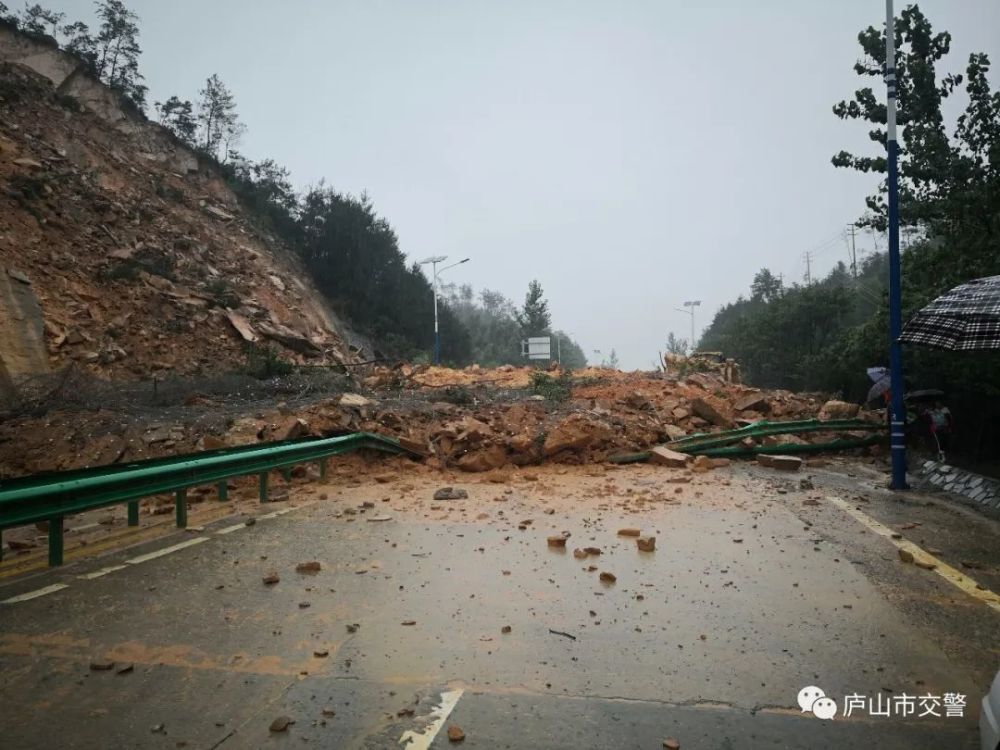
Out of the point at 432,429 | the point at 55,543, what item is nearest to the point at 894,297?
the point at 432,429

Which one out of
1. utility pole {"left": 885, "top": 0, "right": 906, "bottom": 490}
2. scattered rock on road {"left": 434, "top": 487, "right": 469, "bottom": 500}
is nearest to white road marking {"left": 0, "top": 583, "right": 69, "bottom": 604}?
scattered rock on road {"left": 434, "top": 487, "right": 469, "bottom": 500}

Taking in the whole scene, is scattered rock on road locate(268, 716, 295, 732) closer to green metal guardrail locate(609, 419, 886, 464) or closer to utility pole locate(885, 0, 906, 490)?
green metal guardrail locate(609, 419, 886, 464)

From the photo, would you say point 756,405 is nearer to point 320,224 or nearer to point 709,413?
point 709,413

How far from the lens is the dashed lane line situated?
4273mm

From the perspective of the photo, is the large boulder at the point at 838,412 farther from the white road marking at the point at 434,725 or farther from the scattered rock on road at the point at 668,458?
the white road marking at the point at 434,725

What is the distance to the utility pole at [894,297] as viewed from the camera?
28.2 ft

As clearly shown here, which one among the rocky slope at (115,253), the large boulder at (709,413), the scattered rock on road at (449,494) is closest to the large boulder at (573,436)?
the scattered rock on road at (449,494)

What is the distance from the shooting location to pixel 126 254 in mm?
21797

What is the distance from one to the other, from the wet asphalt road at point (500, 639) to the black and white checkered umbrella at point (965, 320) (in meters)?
2.30

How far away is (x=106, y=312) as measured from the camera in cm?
1945

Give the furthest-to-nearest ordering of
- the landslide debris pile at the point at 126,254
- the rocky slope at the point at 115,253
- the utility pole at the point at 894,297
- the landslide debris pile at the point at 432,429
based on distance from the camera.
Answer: the landslide debris pile at the point at 126,254, the rocky slope at the point at 115,253, the landslide debris pile at the point at 432,429, the utility pole at the point at 894,297

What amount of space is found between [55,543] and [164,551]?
81cm

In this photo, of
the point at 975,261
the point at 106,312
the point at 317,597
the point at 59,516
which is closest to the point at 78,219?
the point at 106,312

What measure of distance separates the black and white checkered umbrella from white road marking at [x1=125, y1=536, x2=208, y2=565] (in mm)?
8521
